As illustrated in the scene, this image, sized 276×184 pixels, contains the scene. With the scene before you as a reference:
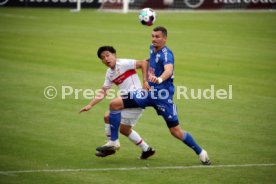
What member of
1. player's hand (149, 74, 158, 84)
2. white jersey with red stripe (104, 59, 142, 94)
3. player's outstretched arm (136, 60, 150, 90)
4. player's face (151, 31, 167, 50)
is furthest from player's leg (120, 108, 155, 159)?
player's face (151, 31, 167, 50)

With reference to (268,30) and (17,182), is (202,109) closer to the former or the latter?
(17,182)

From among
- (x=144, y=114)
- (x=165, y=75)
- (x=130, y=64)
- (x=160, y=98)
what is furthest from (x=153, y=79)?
(x=144, y=114)

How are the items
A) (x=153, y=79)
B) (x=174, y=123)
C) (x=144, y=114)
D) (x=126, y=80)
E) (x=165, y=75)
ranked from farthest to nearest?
(x=144, y=114) < (x=126, y=80) < (x=174, y=123) < (x=165, y=75) < (x=153, y=79)

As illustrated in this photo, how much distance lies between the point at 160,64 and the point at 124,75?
899mm

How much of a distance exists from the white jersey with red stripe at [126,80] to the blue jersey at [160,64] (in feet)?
1.83

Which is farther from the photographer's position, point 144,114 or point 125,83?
point 144,114

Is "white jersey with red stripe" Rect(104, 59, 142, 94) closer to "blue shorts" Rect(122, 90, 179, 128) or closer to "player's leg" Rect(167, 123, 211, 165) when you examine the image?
"blue shorts" Rect(122, 90, 179, 128)

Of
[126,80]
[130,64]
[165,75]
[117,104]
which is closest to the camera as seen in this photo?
[165,75]

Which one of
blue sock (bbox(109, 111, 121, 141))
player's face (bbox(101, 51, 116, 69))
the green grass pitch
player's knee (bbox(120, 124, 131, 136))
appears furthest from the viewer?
player's knee (bbox(120, 124, 131, 136))

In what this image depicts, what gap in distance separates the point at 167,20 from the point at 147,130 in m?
24.7

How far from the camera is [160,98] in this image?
37.7 feet

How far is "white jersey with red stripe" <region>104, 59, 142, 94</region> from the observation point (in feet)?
39.7

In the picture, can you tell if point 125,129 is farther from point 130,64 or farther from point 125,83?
point 130,64

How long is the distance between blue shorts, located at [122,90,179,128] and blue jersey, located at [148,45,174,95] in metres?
0.17
